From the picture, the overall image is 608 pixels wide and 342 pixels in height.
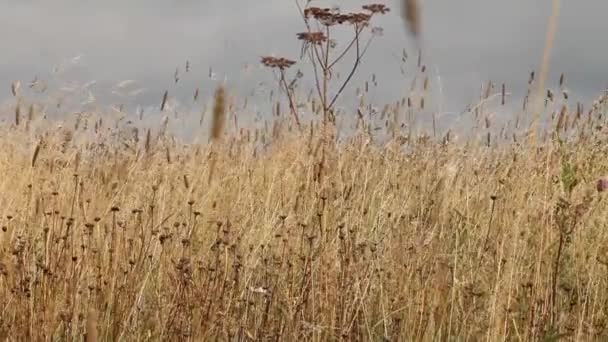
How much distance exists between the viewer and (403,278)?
10.9ft

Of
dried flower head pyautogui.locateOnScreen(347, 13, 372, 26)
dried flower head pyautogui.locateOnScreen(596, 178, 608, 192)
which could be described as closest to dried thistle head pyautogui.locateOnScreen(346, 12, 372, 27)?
dried flower head pyautogui.locateOnScreen(347, 13, 372, 26)

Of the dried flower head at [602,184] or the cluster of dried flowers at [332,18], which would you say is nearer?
the dried flower head at [602,184]

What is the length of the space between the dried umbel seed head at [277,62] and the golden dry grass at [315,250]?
1.87 ft

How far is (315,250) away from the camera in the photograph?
11.9 ft

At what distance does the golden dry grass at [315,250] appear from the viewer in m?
2.90

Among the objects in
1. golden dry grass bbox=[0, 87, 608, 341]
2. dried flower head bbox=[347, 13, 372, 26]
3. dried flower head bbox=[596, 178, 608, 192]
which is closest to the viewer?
dried flower head bbox=[596, 178, 608, 192]

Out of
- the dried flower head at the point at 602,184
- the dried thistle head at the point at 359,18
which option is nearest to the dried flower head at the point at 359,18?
the dried thistle head at the point at 359,18

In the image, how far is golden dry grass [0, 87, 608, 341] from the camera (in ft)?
9.52

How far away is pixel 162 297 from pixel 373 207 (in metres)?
1.80

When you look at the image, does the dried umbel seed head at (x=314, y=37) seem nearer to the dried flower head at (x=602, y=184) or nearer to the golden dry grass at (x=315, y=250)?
the golden dry grass at (x=315, y=250)

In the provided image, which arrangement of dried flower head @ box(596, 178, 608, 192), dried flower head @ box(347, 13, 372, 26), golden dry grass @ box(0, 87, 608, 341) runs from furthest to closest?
dried flower head @ box(347, 13, 372, 26) < golden dry grass @ box(0, 87, 608, 341) < dried flower head @ box(596, 178, 608, 192)

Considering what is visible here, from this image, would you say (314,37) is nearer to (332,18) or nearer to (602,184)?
(332,18)

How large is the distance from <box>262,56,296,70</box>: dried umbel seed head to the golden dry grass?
1.87 ft

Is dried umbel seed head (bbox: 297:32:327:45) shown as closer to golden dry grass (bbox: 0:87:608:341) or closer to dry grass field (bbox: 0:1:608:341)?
dry grass field (bbox: 0:1:608:341)
